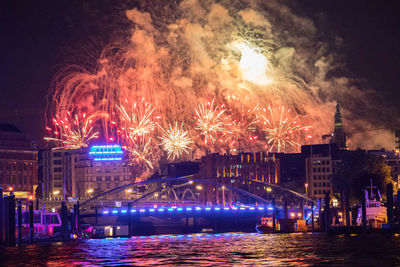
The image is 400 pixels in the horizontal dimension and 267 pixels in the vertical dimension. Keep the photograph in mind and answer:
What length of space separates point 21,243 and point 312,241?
132ft

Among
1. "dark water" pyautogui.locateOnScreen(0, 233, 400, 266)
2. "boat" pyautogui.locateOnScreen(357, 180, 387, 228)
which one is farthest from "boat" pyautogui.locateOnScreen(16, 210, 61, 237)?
"boat" pyautogui.locateOnScreen(357, 180, 387, 228)

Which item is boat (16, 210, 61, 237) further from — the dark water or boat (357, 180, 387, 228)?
boat (357, 180, 387, 228)

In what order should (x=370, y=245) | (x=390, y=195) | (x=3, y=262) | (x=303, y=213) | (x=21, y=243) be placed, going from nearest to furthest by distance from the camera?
(x=3, y=262), (x=370, y=245), (x=21, y=243), (x=390, y=195), (x=303, y=213)

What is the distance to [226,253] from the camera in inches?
4299

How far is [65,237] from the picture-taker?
151 metres

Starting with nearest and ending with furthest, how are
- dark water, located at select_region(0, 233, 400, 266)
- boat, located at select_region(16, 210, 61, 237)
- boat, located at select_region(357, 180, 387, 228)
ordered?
1. dark water, located at select_region(0, 233, 400, 266)
2. boat, located at select_region(16, 210, 61, 237)
3. boat, located at select_region(357, 180, 387, 228)

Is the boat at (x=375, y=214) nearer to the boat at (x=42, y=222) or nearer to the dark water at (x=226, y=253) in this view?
the dark water at (x=226, y=253)

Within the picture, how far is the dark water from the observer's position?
96500 millimetres

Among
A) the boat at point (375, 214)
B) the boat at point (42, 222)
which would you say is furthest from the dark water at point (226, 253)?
the boat at point (375, 214)

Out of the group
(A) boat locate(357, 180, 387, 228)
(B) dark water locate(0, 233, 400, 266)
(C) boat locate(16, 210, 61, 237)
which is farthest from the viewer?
(A) boat locate(357, 180, 387, 228)

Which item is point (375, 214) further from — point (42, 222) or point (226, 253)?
point (42, 222)

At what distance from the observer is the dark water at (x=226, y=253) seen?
317ft

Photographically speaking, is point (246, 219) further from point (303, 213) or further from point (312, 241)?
point (312, 241)

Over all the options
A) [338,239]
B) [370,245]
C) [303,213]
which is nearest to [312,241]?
[338,239]
